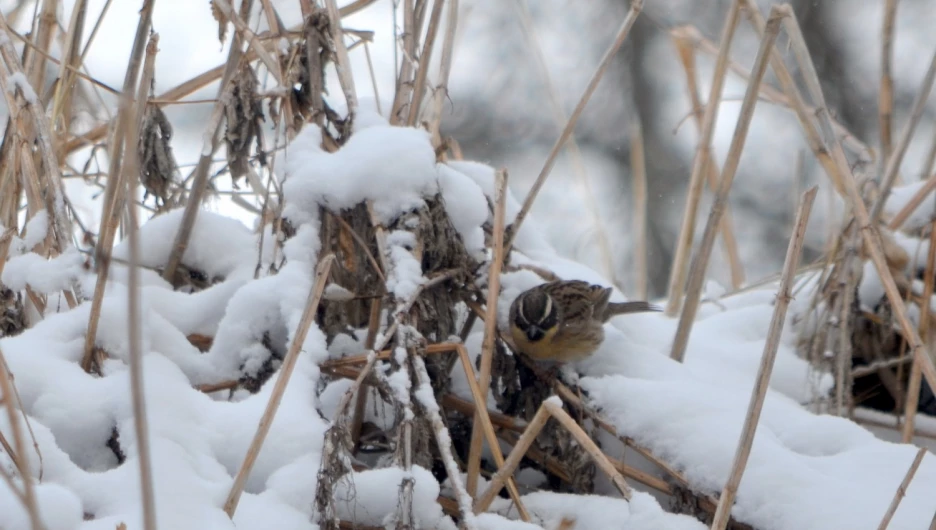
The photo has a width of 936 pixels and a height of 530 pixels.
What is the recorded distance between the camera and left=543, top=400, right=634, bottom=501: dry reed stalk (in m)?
1.92

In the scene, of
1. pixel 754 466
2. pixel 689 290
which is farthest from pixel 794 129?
pixel 754 466

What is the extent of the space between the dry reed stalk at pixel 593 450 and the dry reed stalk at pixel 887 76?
82.0 inches

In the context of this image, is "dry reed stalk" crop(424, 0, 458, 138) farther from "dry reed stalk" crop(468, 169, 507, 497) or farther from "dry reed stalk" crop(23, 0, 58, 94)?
"dry reed stalk" crop(23, 0, 58, 94)

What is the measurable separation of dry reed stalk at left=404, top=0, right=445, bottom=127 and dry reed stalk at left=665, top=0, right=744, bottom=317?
1.08 metres

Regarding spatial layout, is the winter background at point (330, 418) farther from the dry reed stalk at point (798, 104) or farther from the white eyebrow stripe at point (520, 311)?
the dry reed stalk at point (798, 104)

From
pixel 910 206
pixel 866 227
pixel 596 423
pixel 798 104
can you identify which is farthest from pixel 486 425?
pixel 910 206

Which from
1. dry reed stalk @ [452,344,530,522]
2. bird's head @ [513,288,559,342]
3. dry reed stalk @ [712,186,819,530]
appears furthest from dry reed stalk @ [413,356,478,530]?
bird's head @ [513,288,559,342]

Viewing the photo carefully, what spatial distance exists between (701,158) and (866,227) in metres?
0.87

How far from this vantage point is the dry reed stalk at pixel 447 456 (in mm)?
1760

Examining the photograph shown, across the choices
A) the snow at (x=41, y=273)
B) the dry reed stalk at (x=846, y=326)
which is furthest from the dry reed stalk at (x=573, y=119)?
the snow at (x=41, y=273)

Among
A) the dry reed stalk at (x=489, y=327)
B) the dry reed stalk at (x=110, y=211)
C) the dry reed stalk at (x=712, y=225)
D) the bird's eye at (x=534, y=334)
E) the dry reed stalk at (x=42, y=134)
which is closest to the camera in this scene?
the dry reed stalk at (x=110, y=211)

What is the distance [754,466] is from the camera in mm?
2166

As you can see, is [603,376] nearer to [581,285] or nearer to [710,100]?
[581,285]

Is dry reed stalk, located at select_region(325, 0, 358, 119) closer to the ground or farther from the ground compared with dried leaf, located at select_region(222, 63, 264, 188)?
farther from the ground
